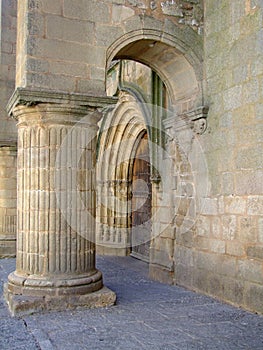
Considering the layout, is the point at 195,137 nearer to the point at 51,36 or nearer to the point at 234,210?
the point at 234,210

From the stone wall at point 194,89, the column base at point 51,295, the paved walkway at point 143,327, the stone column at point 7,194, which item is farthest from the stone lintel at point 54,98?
the stone column at point 7,194

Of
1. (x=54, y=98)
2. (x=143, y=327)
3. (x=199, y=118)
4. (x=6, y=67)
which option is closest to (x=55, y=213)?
(x=54, y=98)

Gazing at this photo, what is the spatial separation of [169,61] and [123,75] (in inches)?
102

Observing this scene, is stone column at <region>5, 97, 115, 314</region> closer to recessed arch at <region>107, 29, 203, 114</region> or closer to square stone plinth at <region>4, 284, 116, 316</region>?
square stone plinth at <region>4, 284, 116, 316</region>

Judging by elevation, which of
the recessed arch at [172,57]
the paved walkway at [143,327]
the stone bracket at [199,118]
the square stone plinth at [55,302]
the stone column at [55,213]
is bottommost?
the paved walkway at [143,327]

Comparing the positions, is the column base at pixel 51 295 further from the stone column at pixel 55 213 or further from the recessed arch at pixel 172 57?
the recessed arch at pixel 172 57

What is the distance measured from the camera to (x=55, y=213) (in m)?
4.63

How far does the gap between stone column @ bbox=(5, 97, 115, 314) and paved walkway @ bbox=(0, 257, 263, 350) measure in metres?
0.25

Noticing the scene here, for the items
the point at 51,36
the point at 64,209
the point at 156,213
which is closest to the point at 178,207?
the point at 156,213

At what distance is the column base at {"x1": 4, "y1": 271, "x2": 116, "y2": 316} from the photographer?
4.41 metres

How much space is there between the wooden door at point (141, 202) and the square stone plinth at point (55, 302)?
3.41 m

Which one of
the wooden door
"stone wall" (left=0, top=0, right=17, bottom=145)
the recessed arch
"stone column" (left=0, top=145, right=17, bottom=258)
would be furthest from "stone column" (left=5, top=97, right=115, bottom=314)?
"stone column" (left=0, top=145, right=17, bottom=258)

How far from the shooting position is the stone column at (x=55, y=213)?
4586mm

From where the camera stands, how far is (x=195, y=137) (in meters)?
5.64
